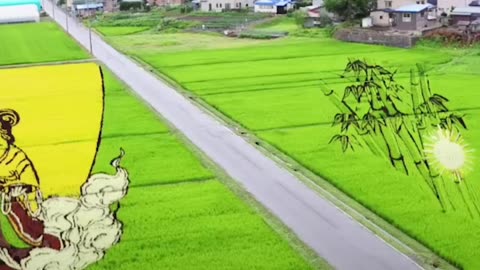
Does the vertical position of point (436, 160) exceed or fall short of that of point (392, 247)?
it exceeds it

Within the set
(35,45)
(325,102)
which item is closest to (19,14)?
(35,45)

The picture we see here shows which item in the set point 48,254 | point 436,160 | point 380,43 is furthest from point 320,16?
point 48,254

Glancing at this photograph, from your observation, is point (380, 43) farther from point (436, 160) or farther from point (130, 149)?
point (436, 160)

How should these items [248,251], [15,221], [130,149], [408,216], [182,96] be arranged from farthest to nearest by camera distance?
[182,96] → [130,149] → [408,216] → [248,251] → [15,221]

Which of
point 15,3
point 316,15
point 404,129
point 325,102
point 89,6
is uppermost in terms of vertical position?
point 15,3

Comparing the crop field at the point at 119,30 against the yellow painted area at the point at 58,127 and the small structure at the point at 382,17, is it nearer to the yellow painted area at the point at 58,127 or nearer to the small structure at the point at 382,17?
the small structure at the point at 382,17

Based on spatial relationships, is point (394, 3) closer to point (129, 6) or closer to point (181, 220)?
point (129, 6)

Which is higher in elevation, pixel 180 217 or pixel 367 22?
pixel 367 22
